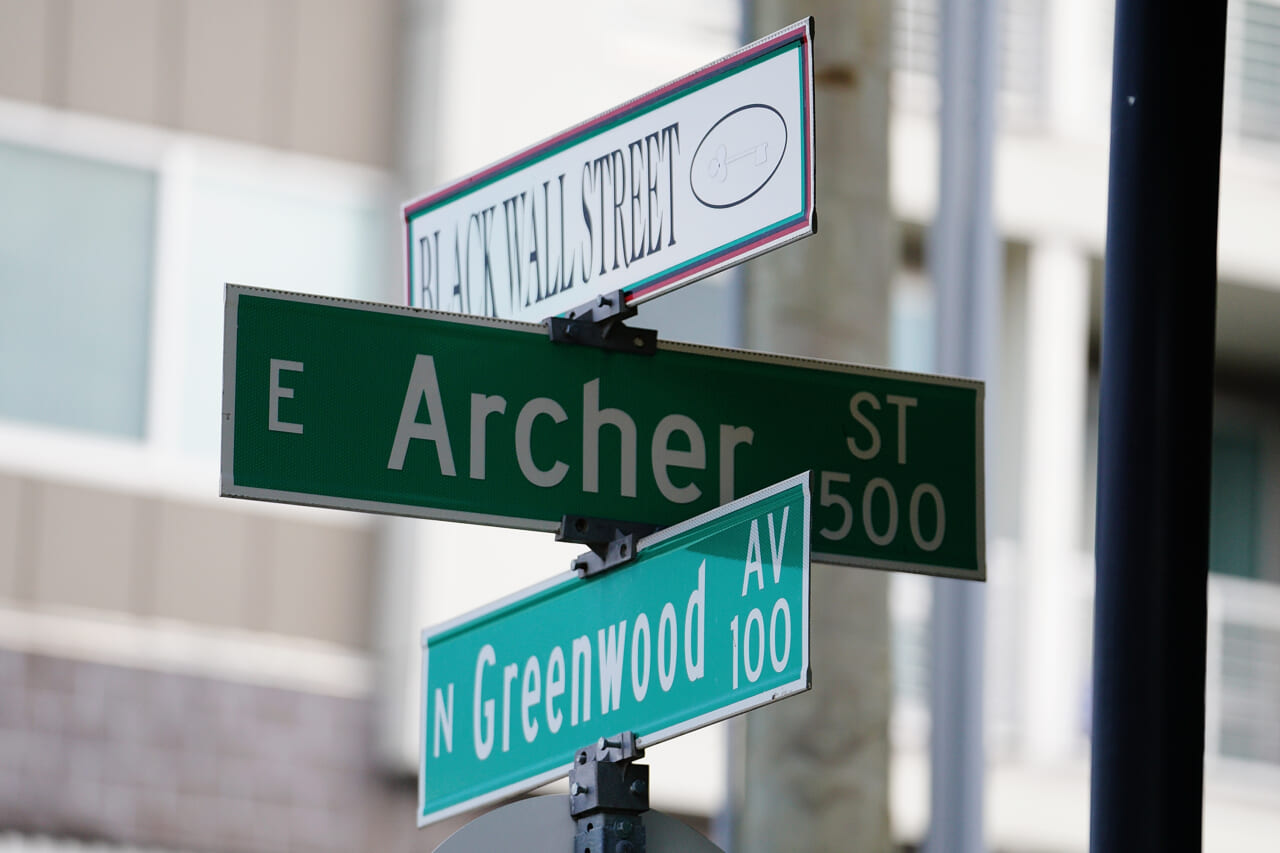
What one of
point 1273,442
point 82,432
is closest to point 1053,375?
point 1273,442

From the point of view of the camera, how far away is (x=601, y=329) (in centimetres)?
394

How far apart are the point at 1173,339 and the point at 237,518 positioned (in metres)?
7.73

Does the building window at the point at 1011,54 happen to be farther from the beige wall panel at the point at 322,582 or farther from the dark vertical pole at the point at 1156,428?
the dark vertical pole at the point at 1156,428

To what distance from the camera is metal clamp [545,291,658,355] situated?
12.9ft

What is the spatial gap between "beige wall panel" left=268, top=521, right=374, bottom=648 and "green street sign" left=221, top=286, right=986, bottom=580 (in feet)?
22.3

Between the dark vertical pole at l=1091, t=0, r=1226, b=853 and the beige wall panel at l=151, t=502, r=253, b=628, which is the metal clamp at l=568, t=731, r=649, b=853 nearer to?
the dark vertical pole at l=1091, t=0, r=1226, b=853

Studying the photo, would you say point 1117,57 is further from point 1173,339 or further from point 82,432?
point 82,432

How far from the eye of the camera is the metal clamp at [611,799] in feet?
11.9

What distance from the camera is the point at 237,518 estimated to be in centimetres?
1059

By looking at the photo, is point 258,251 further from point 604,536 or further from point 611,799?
point 611,799

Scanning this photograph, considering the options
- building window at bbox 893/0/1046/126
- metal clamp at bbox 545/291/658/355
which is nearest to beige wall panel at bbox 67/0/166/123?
building window at bbox 893/0/1046/126

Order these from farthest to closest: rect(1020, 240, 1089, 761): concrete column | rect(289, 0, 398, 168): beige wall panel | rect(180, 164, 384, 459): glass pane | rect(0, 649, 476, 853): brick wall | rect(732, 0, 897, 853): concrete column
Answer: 1. rect(1020, 240, 1089, 761): concrete column
2. rect(289, 0, 398, 168): beige wall panel
3. rect(180, 164, 384, 459): glass pane
4. rect(0, 649, 476, 853): brick wall
5. rect(732, 0, 897, 853): concrete column

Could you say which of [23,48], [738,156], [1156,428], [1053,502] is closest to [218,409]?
[23,48]

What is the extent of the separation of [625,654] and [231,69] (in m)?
7.73
